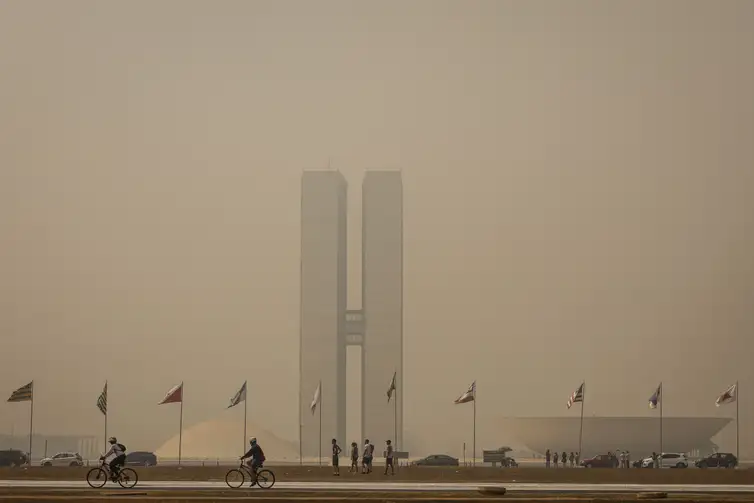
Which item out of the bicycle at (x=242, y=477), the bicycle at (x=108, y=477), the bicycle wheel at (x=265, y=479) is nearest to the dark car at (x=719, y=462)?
the bicycle wheel at (x=265, y=479)

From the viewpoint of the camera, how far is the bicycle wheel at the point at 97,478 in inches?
1865

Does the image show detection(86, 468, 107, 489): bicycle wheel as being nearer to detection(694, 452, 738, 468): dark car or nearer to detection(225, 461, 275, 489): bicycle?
detection(225, 461, 275, 489): bicycle

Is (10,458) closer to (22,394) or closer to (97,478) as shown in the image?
(22,394)

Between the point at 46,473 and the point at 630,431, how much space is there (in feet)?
493

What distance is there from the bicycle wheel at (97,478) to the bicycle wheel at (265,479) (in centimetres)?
541

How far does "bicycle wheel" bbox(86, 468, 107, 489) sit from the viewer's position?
155ft

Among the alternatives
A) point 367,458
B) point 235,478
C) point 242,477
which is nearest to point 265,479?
point 242,477

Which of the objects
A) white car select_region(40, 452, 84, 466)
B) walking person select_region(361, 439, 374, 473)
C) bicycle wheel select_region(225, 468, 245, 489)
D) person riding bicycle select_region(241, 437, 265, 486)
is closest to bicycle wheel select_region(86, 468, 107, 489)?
bicycle wheel select_region(225, 468, 245, 489)

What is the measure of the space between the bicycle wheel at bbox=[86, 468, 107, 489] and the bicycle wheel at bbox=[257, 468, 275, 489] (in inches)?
213

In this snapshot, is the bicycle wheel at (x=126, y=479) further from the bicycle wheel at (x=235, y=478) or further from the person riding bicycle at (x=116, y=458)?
→ the bicycle wheel at (x=235, y=478)

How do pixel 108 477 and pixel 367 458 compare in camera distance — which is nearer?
pixel 108 477

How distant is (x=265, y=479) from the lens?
156 ft

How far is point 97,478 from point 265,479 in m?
6.04

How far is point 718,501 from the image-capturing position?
38.2 m
